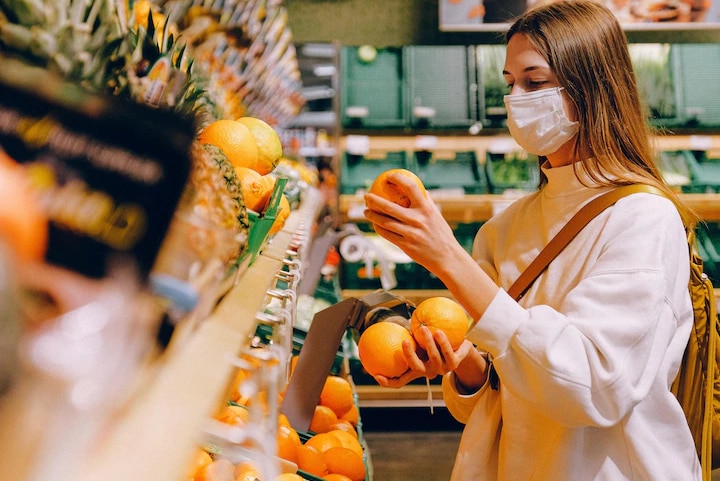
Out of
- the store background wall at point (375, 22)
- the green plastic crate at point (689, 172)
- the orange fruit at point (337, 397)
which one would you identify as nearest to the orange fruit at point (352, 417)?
the orange fruit at point (337, 397)

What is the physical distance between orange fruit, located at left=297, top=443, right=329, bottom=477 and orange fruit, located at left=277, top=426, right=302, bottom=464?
2 centimetres

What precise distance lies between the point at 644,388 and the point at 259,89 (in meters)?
2.85

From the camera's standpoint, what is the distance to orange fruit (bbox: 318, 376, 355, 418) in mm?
1917

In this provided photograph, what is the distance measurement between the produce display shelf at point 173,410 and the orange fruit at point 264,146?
0.78 metres

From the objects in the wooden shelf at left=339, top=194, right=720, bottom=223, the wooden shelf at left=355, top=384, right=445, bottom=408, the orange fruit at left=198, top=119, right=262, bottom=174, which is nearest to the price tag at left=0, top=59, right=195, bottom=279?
the orange fruit at left=198, top=119, right=262, bottom=174

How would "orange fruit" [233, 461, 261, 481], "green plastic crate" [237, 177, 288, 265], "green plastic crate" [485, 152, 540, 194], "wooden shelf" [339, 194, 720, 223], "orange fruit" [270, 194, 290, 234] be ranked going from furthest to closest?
"green plastic crate" [485, 152, 540, 194], "wooden shelf" [339, 194, 720, 223], "orange fruit" [270, 194, 290, 234], "green plastic crate" [237, 177, 288, 265], "orange fruit" [233, 461, 261, 481]

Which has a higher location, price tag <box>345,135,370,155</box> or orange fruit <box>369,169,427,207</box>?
orange fruit <box>369,169,427,207</box>

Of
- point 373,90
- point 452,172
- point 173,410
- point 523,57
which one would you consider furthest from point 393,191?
point 373,90

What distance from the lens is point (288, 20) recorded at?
15.7 feet

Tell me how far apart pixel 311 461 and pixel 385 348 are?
1.37ft

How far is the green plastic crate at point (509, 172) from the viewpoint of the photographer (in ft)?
13.2

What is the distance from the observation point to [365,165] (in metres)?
4.19

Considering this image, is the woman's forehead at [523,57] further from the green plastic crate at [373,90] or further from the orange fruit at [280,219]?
the green plastic crate at [373,90]

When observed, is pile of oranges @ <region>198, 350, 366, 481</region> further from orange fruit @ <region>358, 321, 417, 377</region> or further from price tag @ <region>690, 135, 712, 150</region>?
price tag @ <region>690, 135, 712, 150</region>
